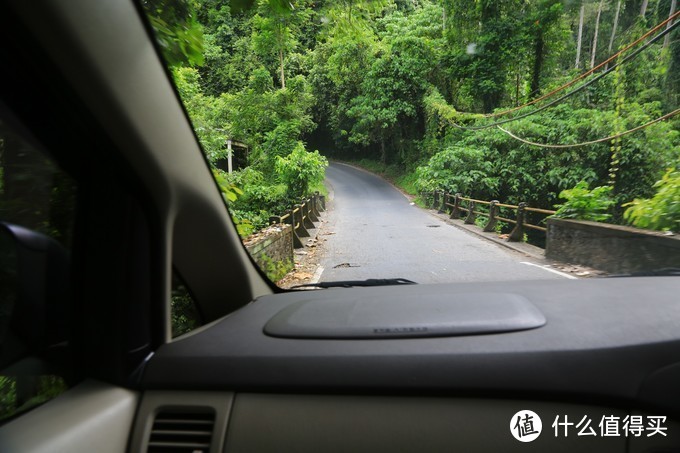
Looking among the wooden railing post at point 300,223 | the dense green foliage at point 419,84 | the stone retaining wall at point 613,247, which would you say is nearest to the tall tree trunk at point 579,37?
the dense green foliage at point 419,84

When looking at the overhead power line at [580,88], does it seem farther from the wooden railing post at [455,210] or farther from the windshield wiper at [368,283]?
the wooden railing post at [455,210]

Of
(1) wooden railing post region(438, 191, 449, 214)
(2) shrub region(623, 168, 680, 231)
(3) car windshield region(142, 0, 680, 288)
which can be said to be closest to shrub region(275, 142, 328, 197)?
(3) car windshield region(142, 0, 680, 288)

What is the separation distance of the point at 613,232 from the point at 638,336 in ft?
6.15

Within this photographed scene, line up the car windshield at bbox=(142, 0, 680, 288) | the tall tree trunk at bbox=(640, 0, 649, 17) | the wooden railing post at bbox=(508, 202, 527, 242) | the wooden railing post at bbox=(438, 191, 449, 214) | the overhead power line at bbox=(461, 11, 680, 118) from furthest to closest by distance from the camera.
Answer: the wooden railing post at bbox=(438, 191, 449, 214) → the wooden railing post at bbox=(508, 202, 527, 242) → the tall tree trunk at bbox=(640, 0, 649, 17) → the overhead power line at bbox=(461, 11, 680, 118) → the car windshield at bbox=(142, 0, 680, 288)

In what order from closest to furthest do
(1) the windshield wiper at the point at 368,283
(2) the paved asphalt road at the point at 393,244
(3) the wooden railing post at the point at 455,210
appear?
(1) the windshield wiper at the point at 368,283 < (2) the paved asphalt road at the point at 393,244 < (3) the wooden railing post at the point at 455,210

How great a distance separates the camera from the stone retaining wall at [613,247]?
96.3 inches

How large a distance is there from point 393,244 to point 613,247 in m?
2.70

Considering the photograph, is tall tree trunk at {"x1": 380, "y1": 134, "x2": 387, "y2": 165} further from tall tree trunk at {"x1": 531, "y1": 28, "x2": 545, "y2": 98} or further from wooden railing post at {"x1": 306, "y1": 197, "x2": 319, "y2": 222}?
tall tree trunk at {"x1": 531, "y1": 28, "x2": 545, "y2": 98}

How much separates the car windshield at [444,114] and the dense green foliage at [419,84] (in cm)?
1

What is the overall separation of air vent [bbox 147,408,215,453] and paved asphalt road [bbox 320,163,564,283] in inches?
71.8

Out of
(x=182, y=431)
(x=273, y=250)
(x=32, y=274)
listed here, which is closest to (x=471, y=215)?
(x=273, y=250)

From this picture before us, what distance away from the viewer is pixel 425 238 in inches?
237

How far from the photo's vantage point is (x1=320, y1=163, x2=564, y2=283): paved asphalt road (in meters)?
3.57

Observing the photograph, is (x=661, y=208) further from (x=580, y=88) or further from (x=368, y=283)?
(x=368, y=283)
